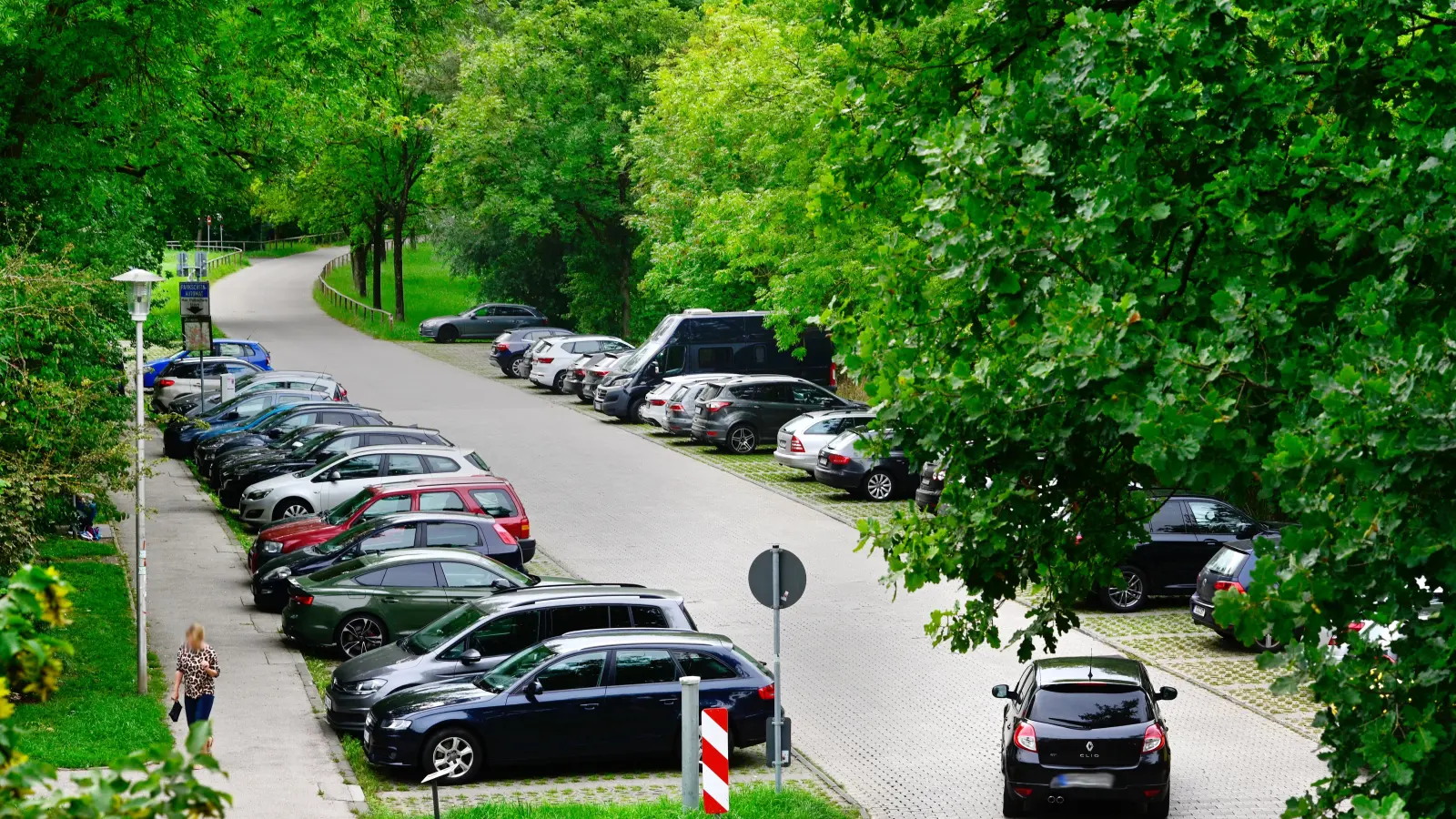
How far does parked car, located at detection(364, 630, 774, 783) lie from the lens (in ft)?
47.9

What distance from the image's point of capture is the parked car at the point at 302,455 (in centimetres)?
2714

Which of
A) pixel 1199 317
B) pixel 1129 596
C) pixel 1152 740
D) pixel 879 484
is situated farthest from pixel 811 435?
pixel 1199 317

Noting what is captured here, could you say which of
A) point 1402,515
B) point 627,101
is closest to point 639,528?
point 1402,515

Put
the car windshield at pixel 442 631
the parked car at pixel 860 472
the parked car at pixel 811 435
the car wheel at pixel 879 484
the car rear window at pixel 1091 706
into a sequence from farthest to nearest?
the parked car at pixel 811 435 → the car wheel at pixel 879 484 → the parked car at pixel 860 472 → the car windshield at pixel 442 631 → the car rear window at pixel 1091 706

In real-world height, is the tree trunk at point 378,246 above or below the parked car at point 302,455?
above

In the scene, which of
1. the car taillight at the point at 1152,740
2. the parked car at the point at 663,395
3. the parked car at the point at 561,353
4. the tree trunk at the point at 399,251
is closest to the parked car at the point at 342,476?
the parked car at the point at 663,395

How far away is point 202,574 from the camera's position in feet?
74.9

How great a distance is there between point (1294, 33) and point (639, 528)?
733 inches

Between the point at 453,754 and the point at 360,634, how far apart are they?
14.4 ft

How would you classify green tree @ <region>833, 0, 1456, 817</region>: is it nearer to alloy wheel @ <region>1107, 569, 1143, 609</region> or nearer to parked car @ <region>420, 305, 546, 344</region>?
alloy wheel @ <region>1107, 569, 1143, 609</region>

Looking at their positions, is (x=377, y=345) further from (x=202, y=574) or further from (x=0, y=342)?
(x=0, y=342)

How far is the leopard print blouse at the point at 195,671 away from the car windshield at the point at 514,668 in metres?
2.58

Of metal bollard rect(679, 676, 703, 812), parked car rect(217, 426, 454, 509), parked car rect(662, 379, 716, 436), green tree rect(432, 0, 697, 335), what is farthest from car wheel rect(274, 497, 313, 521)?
green tree rect(432, 0, 697, 335)

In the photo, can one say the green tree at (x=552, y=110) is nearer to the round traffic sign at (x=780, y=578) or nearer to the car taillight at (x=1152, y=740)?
the round traffic sign at (x=780, y=578)
